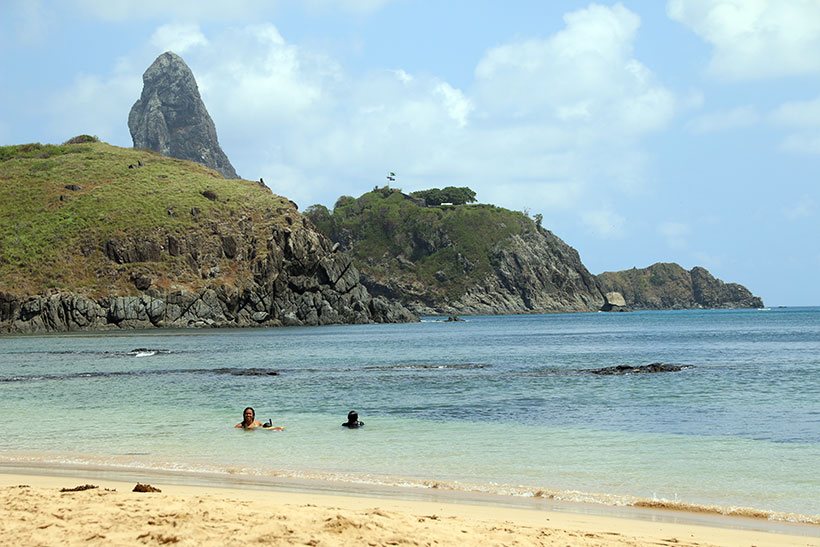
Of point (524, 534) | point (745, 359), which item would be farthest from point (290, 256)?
point (524, 534)

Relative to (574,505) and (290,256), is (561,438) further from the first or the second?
(290,256)

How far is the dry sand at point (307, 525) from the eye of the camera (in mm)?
9414

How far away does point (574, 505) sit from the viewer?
42.7 feet

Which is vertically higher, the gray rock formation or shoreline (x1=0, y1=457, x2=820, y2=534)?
the gray rock formation

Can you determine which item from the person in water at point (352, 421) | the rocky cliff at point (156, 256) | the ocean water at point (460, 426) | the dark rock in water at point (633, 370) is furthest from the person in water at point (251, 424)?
the rocky cliff at point (156, 256)

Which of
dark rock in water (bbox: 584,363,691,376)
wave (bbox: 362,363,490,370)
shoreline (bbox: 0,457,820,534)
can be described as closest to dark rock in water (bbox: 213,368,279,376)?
wave (bbox: 362,363,490,370)

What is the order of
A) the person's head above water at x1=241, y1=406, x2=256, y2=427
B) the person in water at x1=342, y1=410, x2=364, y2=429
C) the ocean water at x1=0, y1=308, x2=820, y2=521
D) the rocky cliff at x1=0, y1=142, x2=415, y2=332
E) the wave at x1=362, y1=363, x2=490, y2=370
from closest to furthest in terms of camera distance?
the ocean water at x1=0, y1=308, x2=820, y2=521, the person's head above water at x1=241, y1=406, x2=256, y2=427, the person in water at x1=342, y1=410, x2=364, y2=429, the wave at x1=362, y1=363, x2=490, y2=370, the rocky cliff at x1=0, y1=142, x2=415, y2=332

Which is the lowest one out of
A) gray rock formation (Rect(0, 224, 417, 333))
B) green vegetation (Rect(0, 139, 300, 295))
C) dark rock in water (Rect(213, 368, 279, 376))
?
dark rock in water (Rect(213, 368, 279, 376))

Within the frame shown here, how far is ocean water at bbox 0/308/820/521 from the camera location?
15266 millimetres

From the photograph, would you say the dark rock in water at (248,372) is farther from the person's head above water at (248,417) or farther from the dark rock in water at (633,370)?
the person's head above water at (248,417)

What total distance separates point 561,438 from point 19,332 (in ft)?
303

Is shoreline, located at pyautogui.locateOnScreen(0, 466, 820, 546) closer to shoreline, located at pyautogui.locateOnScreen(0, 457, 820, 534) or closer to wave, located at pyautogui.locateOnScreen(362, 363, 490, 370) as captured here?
shoreline, located at pyautogui.locateOnScreen(0, 457, 820, 534)

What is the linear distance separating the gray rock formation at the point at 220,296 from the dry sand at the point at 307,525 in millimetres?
96944

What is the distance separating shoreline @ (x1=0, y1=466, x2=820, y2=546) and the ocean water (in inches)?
44.8
